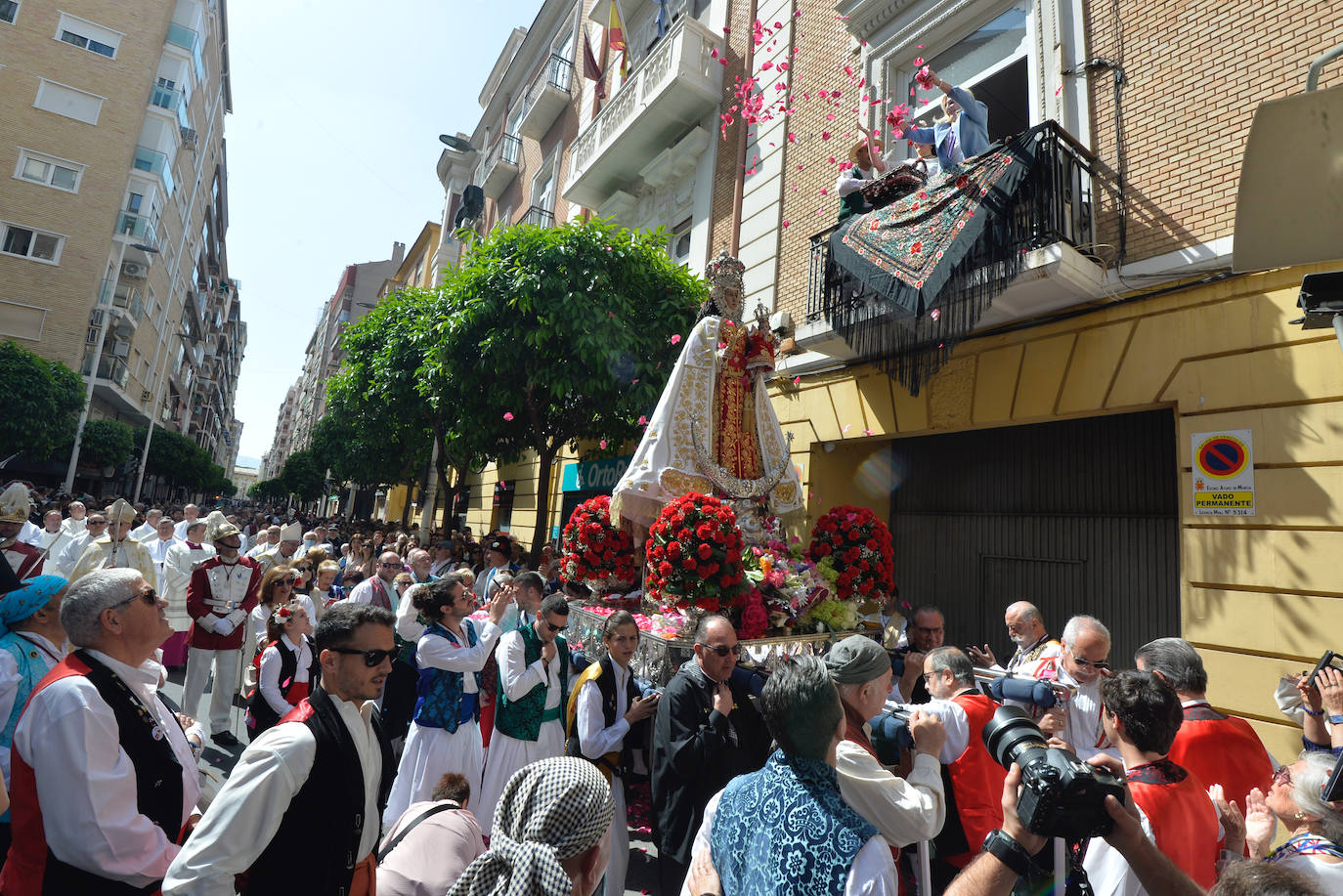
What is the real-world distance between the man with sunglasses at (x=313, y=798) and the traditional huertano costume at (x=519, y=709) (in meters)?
1.69

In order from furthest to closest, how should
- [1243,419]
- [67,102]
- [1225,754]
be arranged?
[67,102], [1243,419], [1225,754]

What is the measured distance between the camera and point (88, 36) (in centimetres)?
2798

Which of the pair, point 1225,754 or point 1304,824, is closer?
point 1304,824

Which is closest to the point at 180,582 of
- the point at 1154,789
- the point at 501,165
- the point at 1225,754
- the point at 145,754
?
the point at 145,754

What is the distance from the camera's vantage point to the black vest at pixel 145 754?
7.32 feet

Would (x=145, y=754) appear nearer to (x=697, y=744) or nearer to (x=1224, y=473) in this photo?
(x=697, y=744)

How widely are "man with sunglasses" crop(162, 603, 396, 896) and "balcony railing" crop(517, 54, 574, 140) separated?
20.2 metres

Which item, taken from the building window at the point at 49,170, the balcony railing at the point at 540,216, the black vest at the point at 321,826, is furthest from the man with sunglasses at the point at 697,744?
the building window at the point at 49,170

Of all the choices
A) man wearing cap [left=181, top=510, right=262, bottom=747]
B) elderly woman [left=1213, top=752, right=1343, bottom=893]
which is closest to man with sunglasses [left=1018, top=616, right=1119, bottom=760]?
elderly woman [left=1213, top=752, right=1343, bottom=893]

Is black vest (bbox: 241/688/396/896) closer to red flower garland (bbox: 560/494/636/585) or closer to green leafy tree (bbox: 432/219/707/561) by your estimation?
red flower garland (bbox: 560/494/636/585)

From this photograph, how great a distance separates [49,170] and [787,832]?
35981 millimetres

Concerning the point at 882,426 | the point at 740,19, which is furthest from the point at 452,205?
the point at 882,426

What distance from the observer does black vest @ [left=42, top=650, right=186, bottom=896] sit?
7.32ft

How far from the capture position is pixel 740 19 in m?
12.2
